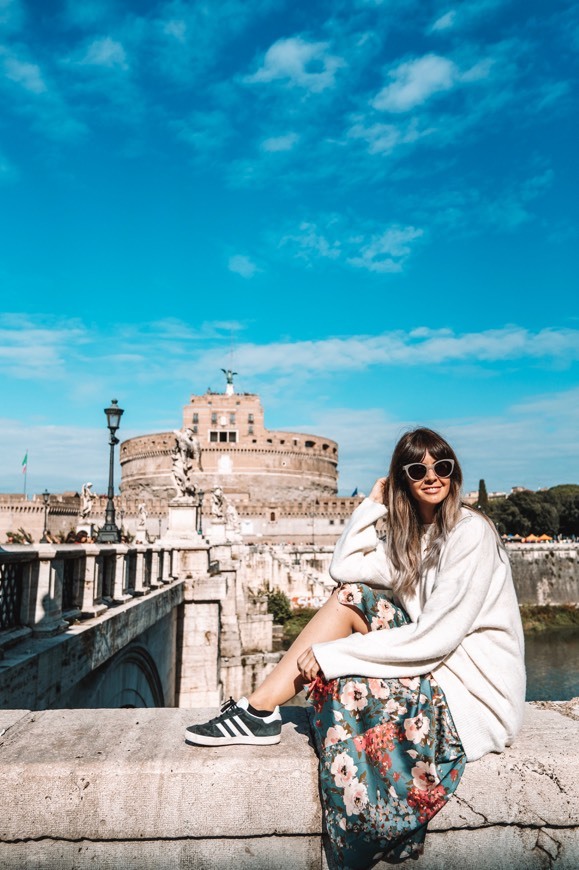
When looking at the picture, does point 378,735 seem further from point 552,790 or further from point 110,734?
point 110,734

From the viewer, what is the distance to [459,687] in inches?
91.1

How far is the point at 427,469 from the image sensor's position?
2779 mm

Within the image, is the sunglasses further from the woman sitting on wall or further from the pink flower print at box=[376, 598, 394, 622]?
the pink flower print at box=[376, 598, 394, 622]

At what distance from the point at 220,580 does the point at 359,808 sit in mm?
11637

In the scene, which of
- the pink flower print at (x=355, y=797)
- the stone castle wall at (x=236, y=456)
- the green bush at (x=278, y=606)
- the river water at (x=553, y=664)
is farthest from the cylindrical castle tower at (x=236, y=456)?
the pink flower print at (x=355, y=797)

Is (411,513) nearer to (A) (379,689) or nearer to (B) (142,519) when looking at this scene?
(A) (379,689)

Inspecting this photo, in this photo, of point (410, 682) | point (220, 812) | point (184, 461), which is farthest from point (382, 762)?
point (184, 461)

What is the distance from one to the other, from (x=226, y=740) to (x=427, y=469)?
1.31 m

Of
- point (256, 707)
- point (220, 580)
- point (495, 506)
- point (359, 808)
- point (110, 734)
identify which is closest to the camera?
point (359, 808)

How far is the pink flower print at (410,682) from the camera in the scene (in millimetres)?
2244

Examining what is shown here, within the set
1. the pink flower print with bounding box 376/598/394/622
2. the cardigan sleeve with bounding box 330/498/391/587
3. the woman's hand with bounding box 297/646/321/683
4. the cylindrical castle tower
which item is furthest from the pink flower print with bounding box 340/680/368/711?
the cylindrical castle tower

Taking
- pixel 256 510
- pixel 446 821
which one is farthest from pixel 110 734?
pixel 256 510

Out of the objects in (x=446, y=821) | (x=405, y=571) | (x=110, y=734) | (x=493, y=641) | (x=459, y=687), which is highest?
(x=405, y=571)

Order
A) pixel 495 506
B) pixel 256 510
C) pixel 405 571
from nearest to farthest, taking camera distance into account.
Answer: pixel 405 571, pixel 256 510, pixel 495 506
